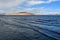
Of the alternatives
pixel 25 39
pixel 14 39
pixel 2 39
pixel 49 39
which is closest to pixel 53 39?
pixel 49 39

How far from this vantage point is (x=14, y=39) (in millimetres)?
21828

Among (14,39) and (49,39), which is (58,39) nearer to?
(49,39)

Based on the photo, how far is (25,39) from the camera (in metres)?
22.0

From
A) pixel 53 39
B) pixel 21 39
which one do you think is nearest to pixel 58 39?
pixel 53 39

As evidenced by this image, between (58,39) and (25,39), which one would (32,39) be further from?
(58,39)

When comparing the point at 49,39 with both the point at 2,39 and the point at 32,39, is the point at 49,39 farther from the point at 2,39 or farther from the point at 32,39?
the point at 2,39

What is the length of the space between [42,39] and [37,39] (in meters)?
0.73

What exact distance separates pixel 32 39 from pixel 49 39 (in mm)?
2484

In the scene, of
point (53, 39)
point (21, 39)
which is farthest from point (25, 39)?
point (53, 39)

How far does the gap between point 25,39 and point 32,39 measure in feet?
3.34

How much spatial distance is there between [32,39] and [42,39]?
4.82 feet

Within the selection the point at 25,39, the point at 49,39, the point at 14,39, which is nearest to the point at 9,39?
the point at 14,39

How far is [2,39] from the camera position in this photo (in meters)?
21.8

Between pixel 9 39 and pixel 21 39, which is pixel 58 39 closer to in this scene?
pixel 21 39
